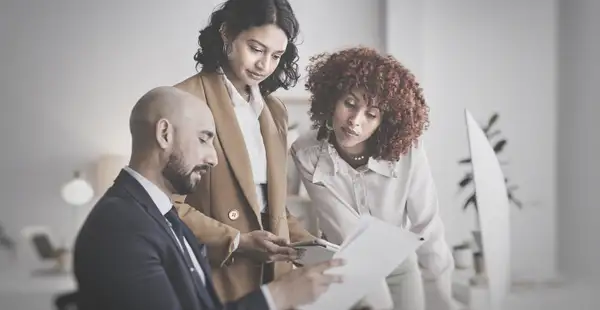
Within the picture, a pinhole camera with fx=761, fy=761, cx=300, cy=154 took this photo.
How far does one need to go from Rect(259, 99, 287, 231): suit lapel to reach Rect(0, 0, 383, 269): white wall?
0.50 ft

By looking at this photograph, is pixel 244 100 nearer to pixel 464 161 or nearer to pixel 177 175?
pixel 177 175

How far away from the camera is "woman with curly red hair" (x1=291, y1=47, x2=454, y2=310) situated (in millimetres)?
1305

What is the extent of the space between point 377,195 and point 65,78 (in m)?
0.56

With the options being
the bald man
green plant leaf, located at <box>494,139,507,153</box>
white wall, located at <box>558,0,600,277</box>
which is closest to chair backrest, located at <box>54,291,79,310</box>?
the bald man

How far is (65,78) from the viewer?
1.24 metres

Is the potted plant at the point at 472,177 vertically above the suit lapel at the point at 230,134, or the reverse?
the suit lapel at the point at 230,134

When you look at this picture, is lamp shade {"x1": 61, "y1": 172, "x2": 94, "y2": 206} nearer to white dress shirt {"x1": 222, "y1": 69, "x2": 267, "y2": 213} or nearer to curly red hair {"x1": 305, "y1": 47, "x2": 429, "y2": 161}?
white dress shirt {"x1": 222, "y1": 69, "x2": 267, "y2": 213}

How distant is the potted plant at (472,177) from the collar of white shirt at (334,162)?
0.16 meters

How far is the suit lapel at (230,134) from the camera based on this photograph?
1209 mm

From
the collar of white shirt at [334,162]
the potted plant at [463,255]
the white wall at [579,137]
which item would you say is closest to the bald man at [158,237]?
the collar of white shirt at [334,162]

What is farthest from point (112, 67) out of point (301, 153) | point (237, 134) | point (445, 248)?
point (445, 248)

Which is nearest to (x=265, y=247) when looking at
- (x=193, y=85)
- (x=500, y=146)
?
(x=193, y=85)

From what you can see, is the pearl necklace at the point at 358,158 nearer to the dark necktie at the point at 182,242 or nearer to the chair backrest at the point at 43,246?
the dark necktie at the point at 182,242

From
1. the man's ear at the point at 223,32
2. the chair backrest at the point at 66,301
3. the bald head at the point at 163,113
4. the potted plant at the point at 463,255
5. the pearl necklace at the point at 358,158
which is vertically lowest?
the potted plant at the point at 463,255
